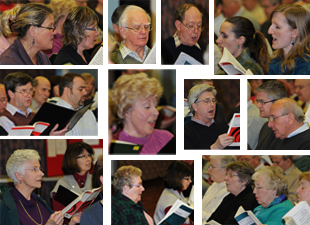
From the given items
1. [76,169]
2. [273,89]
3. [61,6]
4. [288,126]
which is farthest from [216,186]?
[61,6]

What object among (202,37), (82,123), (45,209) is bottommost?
(45,209)

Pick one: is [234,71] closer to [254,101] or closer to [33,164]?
[254,101]

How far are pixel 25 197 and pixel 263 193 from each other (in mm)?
1453

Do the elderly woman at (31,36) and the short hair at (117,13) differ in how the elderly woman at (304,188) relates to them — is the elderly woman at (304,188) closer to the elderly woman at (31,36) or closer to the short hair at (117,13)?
the short hair at (117,13)

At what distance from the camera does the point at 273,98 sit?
3.87 m

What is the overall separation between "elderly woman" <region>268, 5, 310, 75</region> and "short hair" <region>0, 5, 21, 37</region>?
1.53 m

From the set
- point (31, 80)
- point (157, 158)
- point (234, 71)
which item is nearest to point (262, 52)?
point (234, 71)

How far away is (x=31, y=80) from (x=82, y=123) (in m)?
0.40

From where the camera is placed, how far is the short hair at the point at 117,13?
3779mm

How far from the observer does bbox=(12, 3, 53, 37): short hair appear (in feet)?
12.4

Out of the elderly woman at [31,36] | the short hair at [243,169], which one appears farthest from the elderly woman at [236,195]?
the elderly woman at [31,36]

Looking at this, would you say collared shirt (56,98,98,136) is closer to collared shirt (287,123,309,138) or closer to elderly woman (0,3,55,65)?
elderly woman (0,3,55,65)

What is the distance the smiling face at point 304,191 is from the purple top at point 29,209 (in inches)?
60.3

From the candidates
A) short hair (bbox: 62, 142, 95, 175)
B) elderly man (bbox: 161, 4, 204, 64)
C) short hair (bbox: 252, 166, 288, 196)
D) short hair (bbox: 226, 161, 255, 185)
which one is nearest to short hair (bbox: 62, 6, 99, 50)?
elderly man (bbox: 161, 4, 204, 64)
